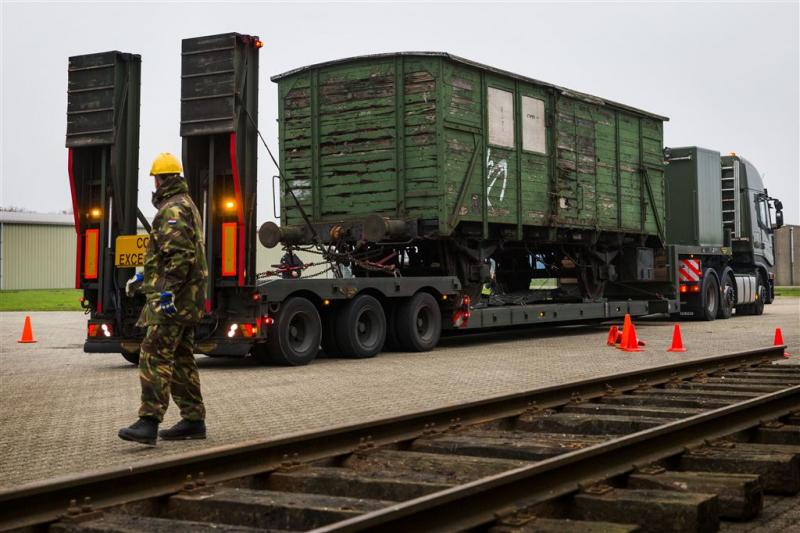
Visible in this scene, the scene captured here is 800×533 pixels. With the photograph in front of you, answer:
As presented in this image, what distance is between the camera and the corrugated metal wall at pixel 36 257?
61250mm

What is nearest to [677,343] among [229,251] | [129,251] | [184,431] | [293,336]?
[293,336]

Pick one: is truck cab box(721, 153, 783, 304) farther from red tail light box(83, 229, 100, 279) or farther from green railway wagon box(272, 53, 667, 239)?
red tail light box(83, 229, 100, 279)

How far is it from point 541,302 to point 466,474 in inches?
552

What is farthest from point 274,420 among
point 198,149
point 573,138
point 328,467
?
point 573,138

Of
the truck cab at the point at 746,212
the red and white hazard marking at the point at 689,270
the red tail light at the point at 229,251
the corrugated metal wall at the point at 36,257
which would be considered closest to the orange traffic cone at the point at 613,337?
the red tail light at the point at 229,251

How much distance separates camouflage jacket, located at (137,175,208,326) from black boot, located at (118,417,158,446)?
635 millimetres

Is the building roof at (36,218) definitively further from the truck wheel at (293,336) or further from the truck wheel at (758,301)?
the truck wheel at (293,336)

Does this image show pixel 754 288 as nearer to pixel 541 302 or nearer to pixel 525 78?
pixel 541 302

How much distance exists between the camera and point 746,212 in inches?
996

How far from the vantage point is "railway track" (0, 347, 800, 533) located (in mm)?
4195

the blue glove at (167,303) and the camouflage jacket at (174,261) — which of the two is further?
the camouflage jacket at (174,261)

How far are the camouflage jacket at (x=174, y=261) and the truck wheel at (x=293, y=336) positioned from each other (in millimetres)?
5668

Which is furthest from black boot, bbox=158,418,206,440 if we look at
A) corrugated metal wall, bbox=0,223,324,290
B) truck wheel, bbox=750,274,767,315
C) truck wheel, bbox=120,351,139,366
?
corrugated metal wall, bbox=0,223,324,290

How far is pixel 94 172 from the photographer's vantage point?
1299 centimetres
